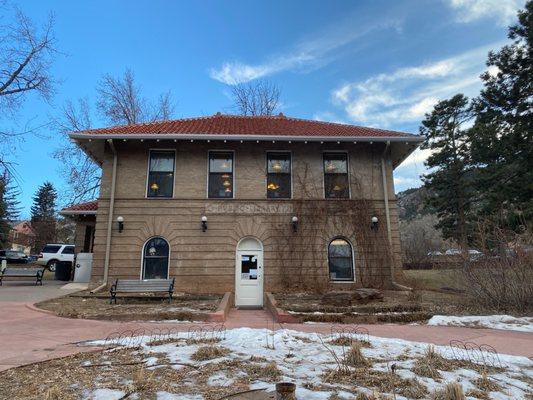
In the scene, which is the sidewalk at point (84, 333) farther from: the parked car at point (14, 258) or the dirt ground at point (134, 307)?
the parked car at point (14, 258)

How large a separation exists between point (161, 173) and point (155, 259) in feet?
11.5

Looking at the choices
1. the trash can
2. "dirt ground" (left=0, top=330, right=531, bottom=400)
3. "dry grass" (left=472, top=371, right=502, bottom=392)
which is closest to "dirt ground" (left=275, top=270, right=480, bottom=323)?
"dirt ground" (left=0, top=330, right=531, bottom=400)

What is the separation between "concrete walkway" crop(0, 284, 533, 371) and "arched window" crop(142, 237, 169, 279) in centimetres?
453

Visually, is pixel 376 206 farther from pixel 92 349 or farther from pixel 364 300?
pixel 92 349

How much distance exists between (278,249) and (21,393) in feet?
36.0

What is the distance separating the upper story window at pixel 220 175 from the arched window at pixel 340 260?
4683 mm

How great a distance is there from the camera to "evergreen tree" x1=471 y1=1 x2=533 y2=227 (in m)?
19.5

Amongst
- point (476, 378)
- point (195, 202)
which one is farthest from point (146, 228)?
point (476, 378)

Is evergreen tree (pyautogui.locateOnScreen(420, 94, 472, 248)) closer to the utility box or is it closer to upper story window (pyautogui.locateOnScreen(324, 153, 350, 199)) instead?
upper story window (pyautogui.locateOnScreen(324, 153, 350, 199))

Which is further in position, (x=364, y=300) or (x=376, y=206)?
(x=376, y=206)

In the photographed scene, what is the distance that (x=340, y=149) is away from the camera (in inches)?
611

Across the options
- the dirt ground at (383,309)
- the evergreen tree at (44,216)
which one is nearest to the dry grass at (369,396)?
the dirt ground at (383,309)

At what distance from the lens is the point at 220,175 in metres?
15.1

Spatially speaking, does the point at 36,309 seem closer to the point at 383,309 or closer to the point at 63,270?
the point at 383,309
